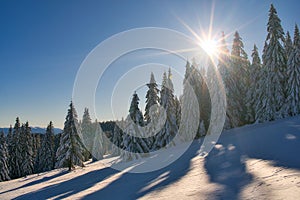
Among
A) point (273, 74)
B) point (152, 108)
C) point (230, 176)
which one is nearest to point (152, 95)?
point (152, 108)

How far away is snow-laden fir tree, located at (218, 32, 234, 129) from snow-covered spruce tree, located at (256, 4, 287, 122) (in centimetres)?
467

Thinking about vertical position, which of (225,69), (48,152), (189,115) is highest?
(225,69)

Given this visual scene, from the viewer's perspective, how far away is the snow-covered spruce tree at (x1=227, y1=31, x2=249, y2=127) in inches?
1377

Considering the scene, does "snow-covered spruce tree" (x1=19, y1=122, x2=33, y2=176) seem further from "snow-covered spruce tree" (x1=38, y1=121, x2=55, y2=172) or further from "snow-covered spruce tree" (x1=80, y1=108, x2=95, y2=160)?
"snow-covered spruce tree" (x1=80, y1=108, x2=95, y2=160)

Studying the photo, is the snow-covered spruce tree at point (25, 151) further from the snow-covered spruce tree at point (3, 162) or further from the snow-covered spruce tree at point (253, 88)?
the snow-covered spruce tree at point (253, 88)

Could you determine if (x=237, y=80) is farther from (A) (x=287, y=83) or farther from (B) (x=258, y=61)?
(A) (x=287, y=83)

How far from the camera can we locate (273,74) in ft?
96.7

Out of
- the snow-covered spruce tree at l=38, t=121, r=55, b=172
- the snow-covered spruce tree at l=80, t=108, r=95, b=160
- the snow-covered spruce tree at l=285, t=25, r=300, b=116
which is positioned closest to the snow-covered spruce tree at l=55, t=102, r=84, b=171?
the snow-covered spruce tree at l=80, t=108, r=95, b=160

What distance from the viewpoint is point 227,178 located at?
343 inches

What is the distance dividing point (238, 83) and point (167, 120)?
13488 millimetres

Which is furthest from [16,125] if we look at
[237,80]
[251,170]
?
[251,170]

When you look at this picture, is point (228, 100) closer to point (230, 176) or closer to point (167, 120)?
A: point (167, 120)

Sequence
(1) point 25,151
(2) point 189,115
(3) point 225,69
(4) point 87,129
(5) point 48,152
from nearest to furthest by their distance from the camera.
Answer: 1. (3) point 225,69
2. (2) point 189,115
3. (4) point 87,129
4. (1) point 25,151
5. (5) point 48,152

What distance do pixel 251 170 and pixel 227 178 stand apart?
1.04m
